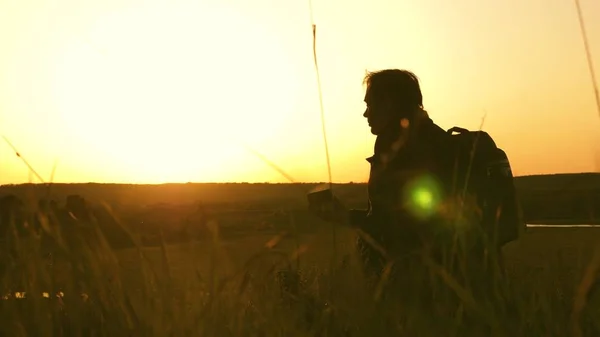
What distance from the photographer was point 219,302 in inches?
91.1

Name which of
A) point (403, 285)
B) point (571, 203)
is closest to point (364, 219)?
point (403, 285)

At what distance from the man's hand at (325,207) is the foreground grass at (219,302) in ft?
2.72

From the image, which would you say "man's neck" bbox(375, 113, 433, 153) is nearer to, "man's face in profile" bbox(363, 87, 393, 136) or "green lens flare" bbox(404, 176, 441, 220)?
"man's face in profile" bbox(363, 87, 393, 136)

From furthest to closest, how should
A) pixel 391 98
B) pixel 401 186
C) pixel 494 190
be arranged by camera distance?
pixel 391 98, pixel 401 186, pixel 494 190

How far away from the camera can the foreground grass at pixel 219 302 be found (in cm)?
221

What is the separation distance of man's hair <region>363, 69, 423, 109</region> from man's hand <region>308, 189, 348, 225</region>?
758 mm

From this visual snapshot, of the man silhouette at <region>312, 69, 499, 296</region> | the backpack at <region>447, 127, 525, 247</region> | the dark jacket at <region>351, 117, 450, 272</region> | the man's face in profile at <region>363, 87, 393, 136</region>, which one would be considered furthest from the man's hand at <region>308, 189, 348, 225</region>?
the man's face in profile at <region>363, 87, 393, 136</region>

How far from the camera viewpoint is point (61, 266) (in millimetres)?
2602

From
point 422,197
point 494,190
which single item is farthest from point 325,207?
point 494,190

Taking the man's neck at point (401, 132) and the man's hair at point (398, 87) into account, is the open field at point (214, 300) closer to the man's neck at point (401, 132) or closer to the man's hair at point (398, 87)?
the man's neck at point (401, 132)

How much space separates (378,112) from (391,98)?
11 cm

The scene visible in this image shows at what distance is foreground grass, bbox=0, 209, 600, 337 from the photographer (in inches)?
86.8

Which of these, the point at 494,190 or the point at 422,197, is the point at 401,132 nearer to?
the point at 422,197

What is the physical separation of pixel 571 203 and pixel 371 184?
25565 mm
